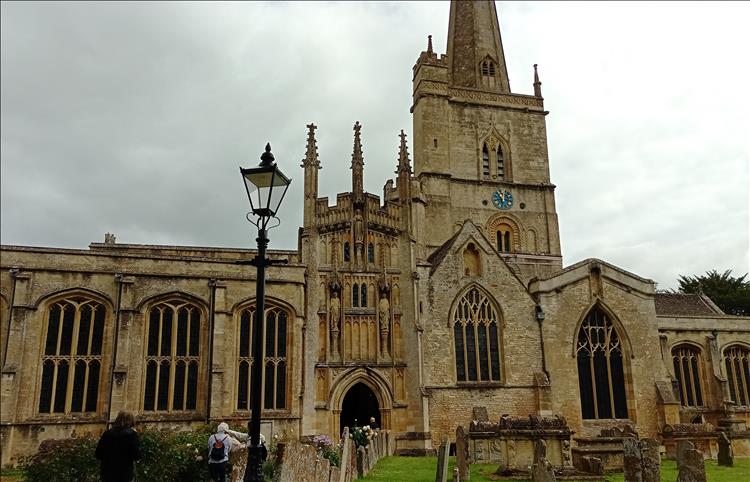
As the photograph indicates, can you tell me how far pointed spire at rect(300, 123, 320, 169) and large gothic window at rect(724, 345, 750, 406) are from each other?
24499mm

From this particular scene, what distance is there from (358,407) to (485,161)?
20.5 metres

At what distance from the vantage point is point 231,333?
24.3 meters

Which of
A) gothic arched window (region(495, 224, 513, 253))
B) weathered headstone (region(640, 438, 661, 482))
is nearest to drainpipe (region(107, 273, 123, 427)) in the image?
weathered headstone (region(640, 438, 661, 482))

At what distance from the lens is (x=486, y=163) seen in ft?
137

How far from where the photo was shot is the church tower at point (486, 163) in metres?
39.8

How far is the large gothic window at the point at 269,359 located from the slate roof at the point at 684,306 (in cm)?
2130

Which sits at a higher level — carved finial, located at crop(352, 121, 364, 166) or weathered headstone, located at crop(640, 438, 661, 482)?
carved finial, located at crop(352, 121, 364, 166)

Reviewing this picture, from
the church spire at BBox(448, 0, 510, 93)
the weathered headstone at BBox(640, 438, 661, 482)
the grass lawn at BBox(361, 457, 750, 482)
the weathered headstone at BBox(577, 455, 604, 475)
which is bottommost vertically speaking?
the grass lawn at BBox(361, 457, 750, 482)

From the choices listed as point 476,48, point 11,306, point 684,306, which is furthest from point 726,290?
point 11,306

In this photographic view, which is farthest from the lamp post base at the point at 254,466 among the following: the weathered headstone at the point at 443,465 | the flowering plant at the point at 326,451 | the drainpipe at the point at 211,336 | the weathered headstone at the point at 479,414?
the weathered headstone at the point at 479,414

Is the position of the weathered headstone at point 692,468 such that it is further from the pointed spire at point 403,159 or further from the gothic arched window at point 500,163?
the gothic arched window at point 500,163

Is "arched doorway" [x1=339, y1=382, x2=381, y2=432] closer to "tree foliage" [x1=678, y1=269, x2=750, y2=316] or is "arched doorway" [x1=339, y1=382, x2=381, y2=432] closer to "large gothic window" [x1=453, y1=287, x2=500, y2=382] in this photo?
"large gothic window" [x1=453, y1=287, x2=500, y2=382]

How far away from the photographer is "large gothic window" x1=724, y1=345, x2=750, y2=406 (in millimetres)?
33250

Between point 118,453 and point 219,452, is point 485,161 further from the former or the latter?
point 118,453
